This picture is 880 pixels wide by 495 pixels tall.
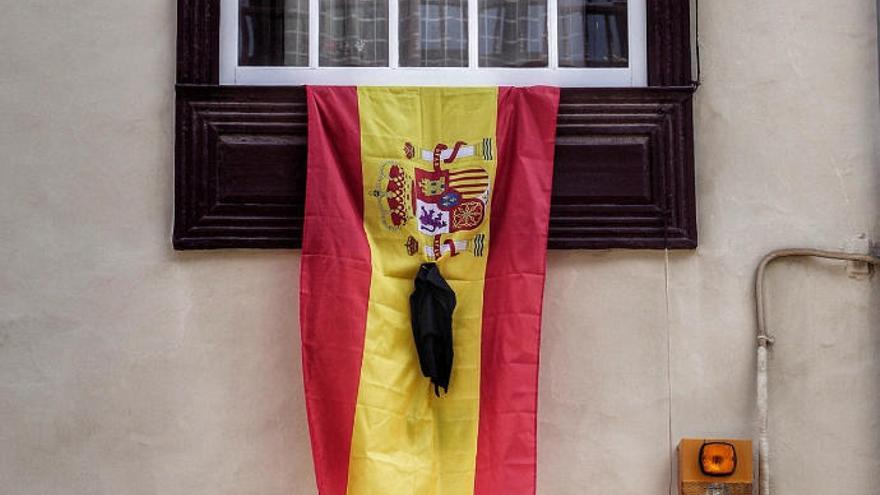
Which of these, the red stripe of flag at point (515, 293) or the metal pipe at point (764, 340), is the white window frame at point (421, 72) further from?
the metal pipe at point (764, 340)

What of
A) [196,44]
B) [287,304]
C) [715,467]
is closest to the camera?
[715,467]

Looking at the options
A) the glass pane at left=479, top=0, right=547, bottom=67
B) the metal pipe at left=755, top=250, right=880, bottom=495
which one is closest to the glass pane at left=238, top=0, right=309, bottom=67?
the glass pane at left=479, top=0, right=547, bottom=67

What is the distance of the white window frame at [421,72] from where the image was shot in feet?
18.0

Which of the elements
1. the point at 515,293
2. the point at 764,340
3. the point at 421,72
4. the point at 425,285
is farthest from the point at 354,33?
the point at 764,340

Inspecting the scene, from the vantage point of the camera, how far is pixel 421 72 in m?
5.49

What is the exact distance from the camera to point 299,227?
525 centimetres

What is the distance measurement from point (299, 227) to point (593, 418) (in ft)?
4.74

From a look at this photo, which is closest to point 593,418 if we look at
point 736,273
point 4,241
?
point 736,273

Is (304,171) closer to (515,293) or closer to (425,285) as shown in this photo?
(425,285)

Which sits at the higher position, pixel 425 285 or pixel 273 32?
pixel 273 32

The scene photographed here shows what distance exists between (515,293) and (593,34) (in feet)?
4.11

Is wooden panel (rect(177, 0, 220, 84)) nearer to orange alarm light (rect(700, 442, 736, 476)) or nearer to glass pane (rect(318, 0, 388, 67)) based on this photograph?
glass pane (rect(318, 0, 388, 67))

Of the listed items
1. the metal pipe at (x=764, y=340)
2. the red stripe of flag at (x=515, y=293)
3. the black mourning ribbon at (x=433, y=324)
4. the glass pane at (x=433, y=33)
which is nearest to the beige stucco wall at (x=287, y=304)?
the metal pipe at (x=764, y=340)

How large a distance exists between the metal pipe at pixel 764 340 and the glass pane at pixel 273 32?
84.3 inches
